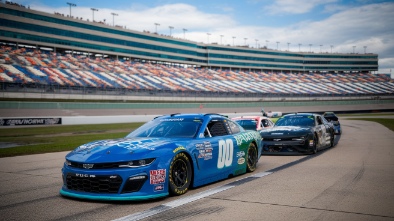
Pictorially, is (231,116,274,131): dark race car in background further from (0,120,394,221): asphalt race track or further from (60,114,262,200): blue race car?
(60,114,262,200): blue race car

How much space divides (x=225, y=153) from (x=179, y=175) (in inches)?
56.7

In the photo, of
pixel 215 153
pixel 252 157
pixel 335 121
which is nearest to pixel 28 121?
pixel 335 121

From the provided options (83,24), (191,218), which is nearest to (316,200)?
(191,218)

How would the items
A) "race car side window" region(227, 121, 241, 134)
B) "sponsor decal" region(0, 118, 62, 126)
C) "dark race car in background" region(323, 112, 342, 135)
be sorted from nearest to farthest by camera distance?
"race car side window" region(227, 121, 241, 134) < "dark race car in background" region(323, 112, 342, 135) < "sponsor decal" region(0, 118, 62, 126)

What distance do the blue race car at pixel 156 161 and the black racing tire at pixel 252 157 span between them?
26.4 inches

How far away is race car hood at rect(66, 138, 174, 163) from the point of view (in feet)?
16.6

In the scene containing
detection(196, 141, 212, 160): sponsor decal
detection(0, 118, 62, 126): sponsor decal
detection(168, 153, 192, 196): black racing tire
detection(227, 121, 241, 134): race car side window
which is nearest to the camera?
detection(168, 153, 192, 196): black racing tire

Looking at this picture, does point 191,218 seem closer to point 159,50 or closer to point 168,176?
point 168,176

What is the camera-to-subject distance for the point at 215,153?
255 inches

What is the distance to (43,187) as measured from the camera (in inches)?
255

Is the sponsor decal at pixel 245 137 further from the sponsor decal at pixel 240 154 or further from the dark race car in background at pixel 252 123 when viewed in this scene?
the dark race car in background at pixel 252 123

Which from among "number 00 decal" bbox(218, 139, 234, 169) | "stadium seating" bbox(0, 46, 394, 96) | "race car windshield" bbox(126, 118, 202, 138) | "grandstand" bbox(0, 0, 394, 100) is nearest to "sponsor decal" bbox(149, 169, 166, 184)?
"race car windshield" bbox(126, 118, 202, 138)

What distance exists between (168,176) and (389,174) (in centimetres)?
501

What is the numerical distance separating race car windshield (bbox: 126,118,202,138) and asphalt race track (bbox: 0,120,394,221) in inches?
41.8
